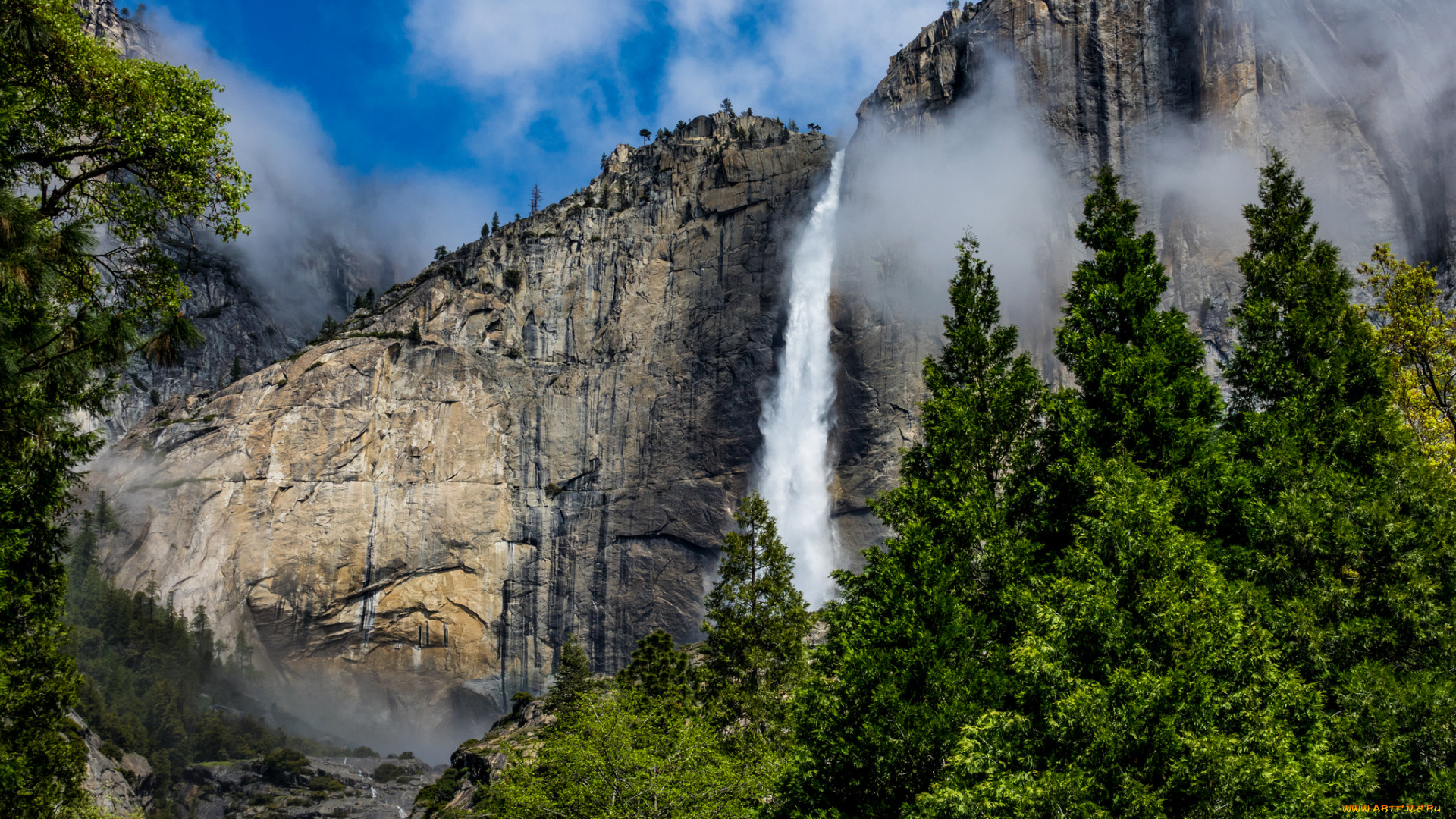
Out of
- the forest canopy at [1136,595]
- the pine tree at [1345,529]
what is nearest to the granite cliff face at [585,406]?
the forest canopy at [1136,595]

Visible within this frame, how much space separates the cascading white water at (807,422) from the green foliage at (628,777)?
144 ft

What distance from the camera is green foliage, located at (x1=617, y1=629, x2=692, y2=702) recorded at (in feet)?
110

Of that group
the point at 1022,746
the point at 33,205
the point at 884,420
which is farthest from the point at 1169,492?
the point at 884,420

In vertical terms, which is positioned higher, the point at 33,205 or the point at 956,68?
the point at 956,68

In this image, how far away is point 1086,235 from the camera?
2392 cm

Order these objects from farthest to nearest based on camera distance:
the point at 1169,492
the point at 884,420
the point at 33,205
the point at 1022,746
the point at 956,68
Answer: the point at 956,68 → the point at 884,420 → the point at 1169,492 → the point at 1022,746 → the point at 33,205

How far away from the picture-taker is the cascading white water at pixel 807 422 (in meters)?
68.4

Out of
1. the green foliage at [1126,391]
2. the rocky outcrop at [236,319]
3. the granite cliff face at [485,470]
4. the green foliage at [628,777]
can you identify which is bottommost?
the green foliage at [628,777]

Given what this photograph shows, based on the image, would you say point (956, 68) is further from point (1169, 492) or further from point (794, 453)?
point (1169, 492)

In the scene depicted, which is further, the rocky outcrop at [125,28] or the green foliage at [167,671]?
the rocky outcrop at [125,28]

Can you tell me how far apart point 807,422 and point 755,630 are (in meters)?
40.8

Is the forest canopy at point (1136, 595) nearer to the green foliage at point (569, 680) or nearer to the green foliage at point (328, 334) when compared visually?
the green foliage at point (569, 680)

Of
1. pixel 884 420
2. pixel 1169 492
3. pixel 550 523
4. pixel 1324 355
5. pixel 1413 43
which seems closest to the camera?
pixel 1169 492

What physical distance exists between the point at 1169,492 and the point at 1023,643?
4515 millimetres
